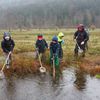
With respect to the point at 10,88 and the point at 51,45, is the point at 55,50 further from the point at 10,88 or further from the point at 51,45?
the point at 10,88

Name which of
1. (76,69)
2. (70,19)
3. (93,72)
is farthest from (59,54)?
(70,19)

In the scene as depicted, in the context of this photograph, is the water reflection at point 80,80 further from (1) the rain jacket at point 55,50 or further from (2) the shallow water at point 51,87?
(1) the rain jacket at point 55,50

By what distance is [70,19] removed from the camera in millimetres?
194000

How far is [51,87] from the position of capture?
14.7 m

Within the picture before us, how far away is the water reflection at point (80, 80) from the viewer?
15.0m

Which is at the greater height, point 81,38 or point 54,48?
point 81,38

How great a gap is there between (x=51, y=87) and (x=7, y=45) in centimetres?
458

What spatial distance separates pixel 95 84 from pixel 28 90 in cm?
346

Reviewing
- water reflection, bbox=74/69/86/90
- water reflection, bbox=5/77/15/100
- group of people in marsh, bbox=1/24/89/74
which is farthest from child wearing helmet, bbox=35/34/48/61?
water reflection, bbox=5/77/15/100

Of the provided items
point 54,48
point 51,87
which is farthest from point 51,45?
point 51,87

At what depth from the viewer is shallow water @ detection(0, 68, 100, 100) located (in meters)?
13.2

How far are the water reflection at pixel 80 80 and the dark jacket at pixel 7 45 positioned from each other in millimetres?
4049

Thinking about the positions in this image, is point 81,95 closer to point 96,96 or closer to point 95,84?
point 96,96

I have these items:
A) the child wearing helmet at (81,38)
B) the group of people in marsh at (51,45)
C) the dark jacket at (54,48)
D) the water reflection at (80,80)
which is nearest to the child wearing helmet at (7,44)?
the group of people in marsh at (51,45)
